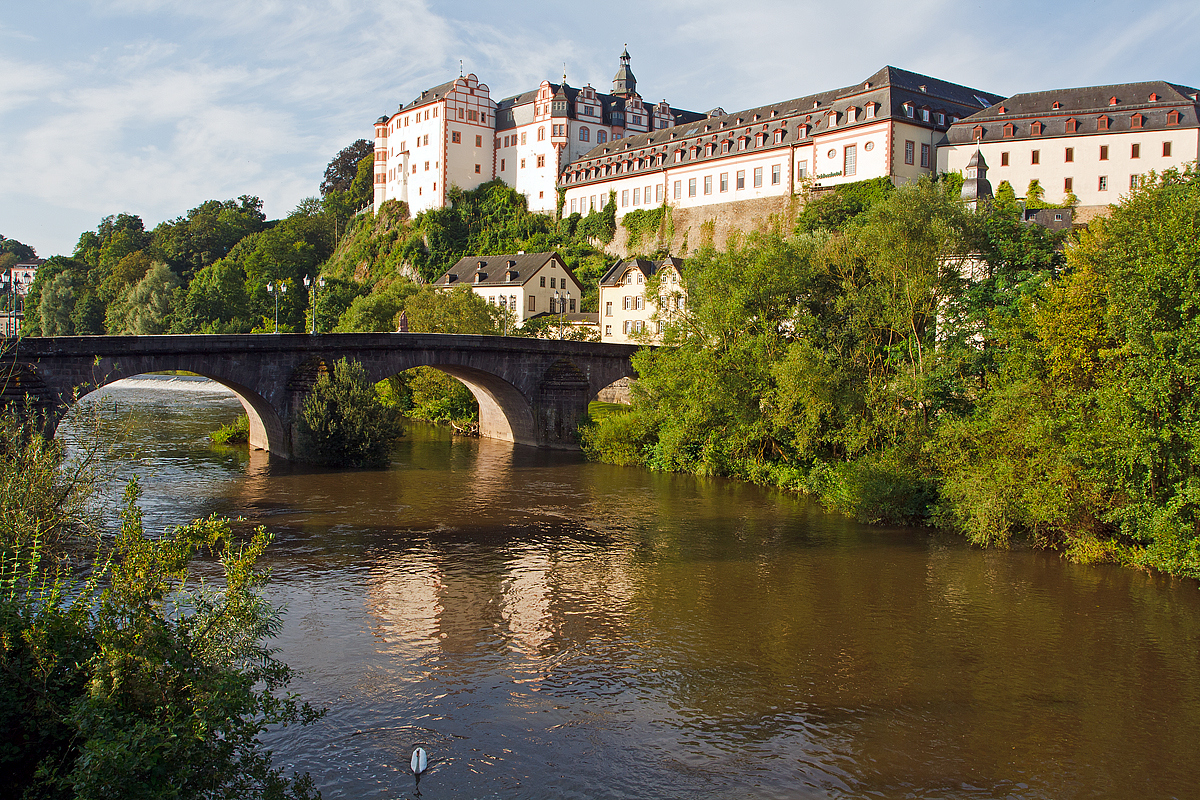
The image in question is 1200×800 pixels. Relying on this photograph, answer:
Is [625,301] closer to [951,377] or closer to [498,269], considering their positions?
[498,269]

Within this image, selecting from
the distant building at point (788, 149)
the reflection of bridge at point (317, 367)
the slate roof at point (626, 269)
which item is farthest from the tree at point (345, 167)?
the reflection of bridge at point (317, 367)

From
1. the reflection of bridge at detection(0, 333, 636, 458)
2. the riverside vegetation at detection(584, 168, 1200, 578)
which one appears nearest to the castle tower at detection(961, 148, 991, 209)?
the riverside vegetation at detection(584, 168, 1200, 578)

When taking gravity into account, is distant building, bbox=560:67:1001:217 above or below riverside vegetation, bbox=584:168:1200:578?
above

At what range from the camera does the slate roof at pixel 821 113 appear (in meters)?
54.7

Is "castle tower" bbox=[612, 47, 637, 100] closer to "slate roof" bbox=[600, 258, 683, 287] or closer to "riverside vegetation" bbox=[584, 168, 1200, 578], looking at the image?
"slate roof" bbox=[600, 258, 683, 287]

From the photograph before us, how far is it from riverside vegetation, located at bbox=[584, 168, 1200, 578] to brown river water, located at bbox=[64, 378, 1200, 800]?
1402 mm

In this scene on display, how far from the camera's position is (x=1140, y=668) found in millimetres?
14953

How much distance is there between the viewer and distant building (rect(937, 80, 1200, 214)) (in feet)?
162

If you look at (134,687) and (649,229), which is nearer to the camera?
(134,687)

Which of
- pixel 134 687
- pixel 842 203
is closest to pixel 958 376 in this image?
pixel 134 687

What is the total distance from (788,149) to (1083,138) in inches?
679

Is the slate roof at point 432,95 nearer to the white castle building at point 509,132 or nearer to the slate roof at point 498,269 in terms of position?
the white castle building at point 509,132

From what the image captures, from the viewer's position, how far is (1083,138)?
51750 millimetres

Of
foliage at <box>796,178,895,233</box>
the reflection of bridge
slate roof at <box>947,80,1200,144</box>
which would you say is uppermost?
slate roof at <box>947,80,1200,144</box>
